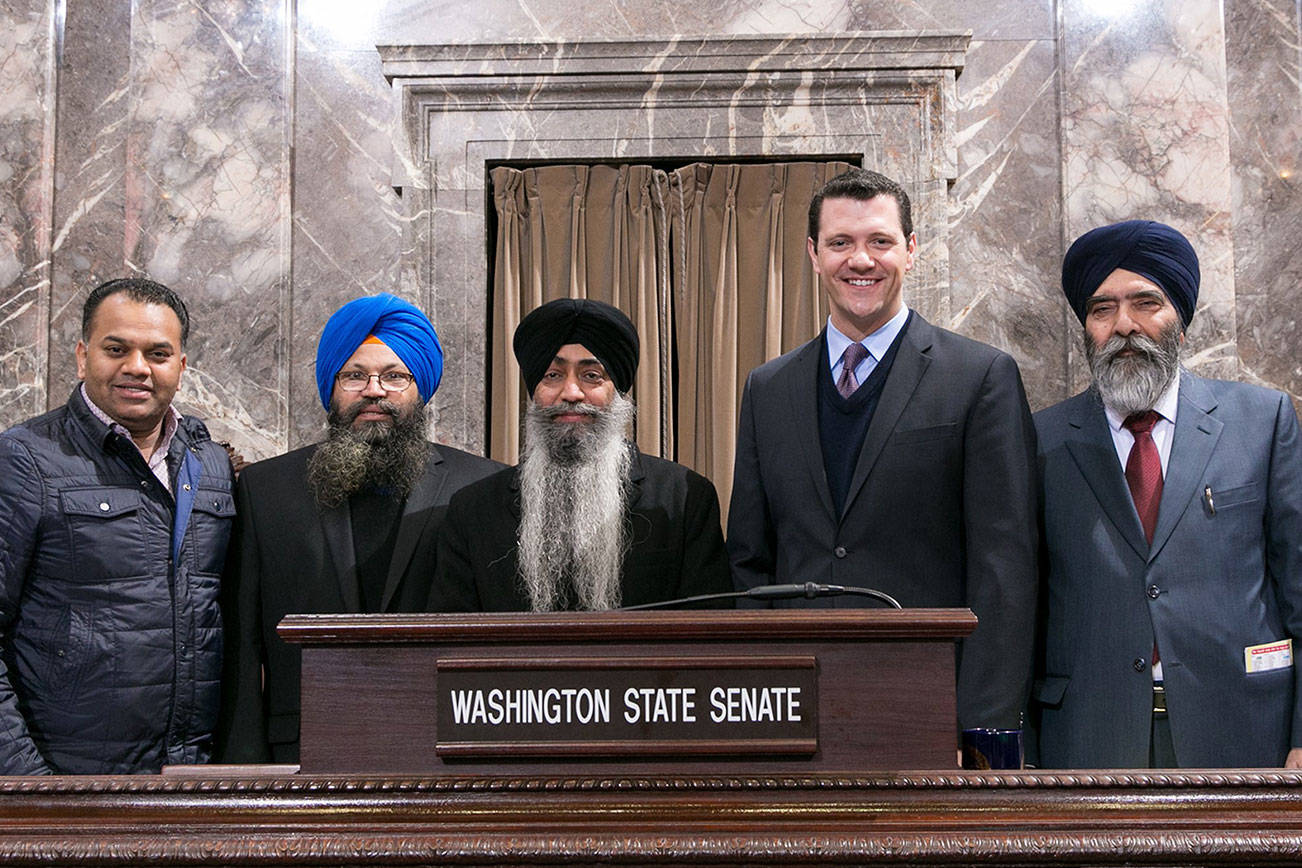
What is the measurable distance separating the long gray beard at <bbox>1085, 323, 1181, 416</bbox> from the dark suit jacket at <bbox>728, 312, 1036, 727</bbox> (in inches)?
9.1

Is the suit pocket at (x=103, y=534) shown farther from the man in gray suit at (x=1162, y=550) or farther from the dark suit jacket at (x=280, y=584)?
the man in gray suit at (x=1162, y=550)

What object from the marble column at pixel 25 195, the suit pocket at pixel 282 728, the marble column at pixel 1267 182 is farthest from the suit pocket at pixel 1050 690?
the marble column at pixel 25 195

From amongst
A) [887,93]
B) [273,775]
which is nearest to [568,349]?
[273,775]

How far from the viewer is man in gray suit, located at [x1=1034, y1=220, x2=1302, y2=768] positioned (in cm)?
271

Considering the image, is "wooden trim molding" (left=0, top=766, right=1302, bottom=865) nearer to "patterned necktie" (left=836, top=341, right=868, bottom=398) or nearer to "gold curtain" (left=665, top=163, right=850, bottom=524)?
"patterned necktie" (left=836, top=341, right=868, bottom=398)

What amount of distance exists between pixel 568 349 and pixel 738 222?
6.22ft

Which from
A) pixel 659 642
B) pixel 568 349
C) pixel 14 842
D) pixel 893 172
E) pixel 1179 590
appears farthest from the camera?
pixel 893 172

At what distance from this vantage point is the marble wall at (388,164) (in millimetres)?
4703

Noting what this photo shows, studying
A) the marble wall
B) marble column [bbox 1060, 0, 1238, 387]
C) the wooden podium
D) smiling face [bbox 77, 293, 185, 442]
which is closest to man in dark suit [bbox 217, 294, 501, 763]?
smiling face [bbox 77, 293, 185, 442]

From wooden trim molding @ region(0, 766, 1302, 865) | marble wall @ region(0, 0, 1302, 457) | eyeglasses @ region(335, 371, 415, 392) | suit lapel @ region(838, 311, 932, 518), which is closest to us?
wooden trim molding @ region(0, 766, 1302, 865)

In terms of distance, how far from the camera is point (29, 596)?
114 inches

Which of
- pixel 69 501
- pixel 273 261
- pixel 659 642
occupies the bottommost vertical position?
pixel 659 642

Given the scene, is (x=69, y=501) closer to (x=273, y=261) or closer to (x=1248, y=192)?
(x=273, y=261)

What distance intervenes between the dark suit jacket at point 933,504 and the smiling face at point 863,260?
4.1 inches
